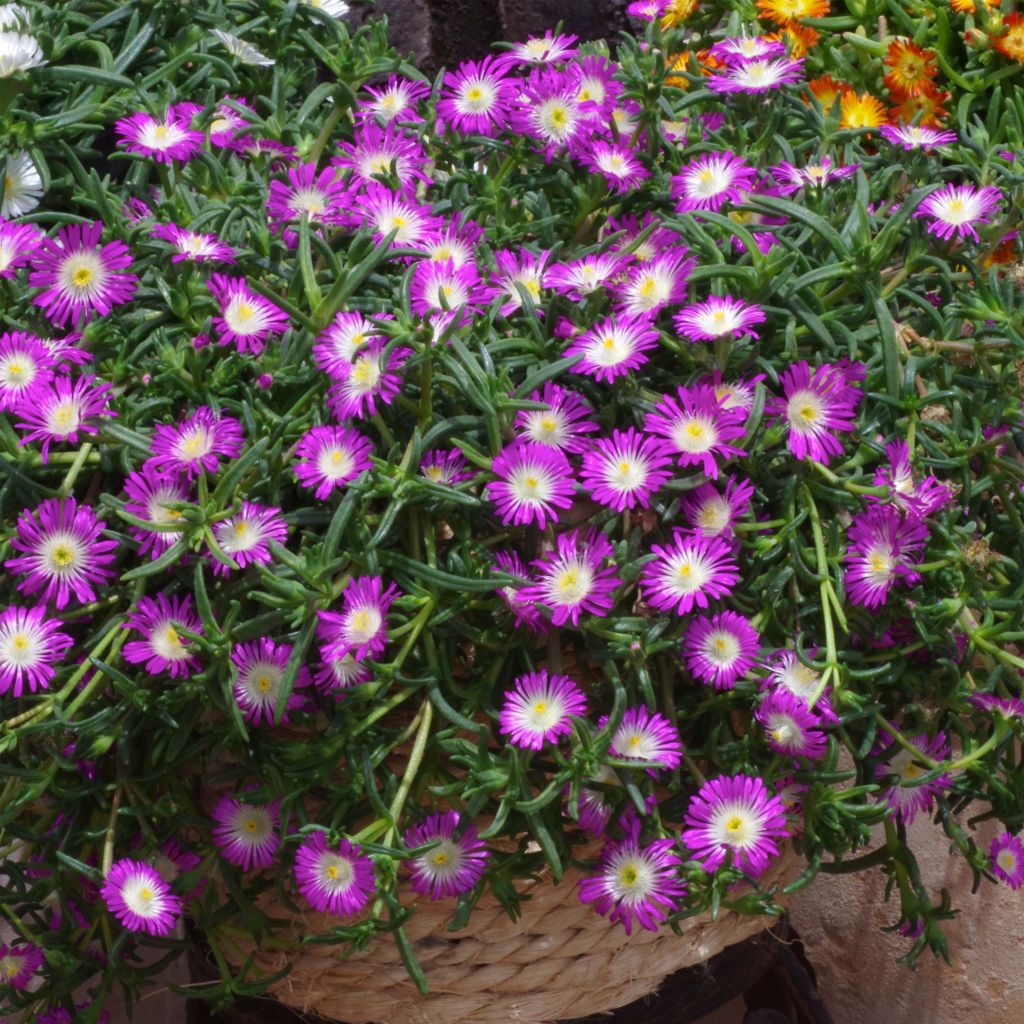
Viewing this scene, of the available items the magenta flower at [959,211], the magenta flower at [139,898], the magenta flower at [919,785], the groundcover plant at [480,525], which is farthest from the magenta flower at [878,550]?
the magenta flower at [139,898]

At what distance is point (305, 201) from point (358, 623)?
283mm

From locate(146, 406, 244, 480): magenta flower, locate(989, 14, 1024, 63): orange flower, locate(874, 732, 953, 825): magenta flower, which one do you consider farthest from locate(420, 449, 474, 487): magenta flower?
locate(989, 14, 1024, 63): orange flower

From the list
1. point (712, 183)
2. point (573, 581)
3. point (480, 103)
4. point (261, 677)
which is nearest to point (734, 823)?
point (573, 581)

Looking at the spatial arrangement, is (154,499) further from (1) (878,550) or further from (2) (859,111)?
(2) (859,111)

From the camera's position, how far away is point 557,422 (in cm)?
81

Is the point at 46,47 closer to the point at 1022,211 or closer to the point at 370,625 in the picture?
the point at 370,625

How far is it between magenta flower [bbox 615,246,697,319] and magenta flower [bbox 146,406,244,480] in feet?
0.76

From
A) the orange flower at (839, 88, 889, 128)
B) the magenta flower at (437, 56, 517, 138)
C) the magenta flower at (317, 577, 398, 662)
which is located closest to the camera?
the magenta flower at (317, 577, 398, 662)

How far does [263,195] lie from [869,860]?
0.56m

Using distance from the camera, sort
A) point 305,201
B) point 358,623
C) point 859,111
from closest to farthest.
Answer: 1. point 358,623
2. point 305,201
3. point 859,111

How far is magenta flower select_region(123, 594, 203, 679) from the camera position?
791 mm

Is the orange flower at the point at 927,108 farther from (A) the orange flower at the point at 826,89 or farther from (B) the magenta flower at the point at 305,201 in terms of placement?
(B) the magenta flower at the point at 305,201

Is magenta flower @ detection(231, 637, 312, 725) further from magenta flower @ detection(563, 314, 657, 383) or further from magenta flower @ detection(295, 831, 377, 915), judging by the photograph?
magenta flower @ detection(563, 314, 657, 383)

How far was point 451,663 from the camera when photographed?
0.83m
